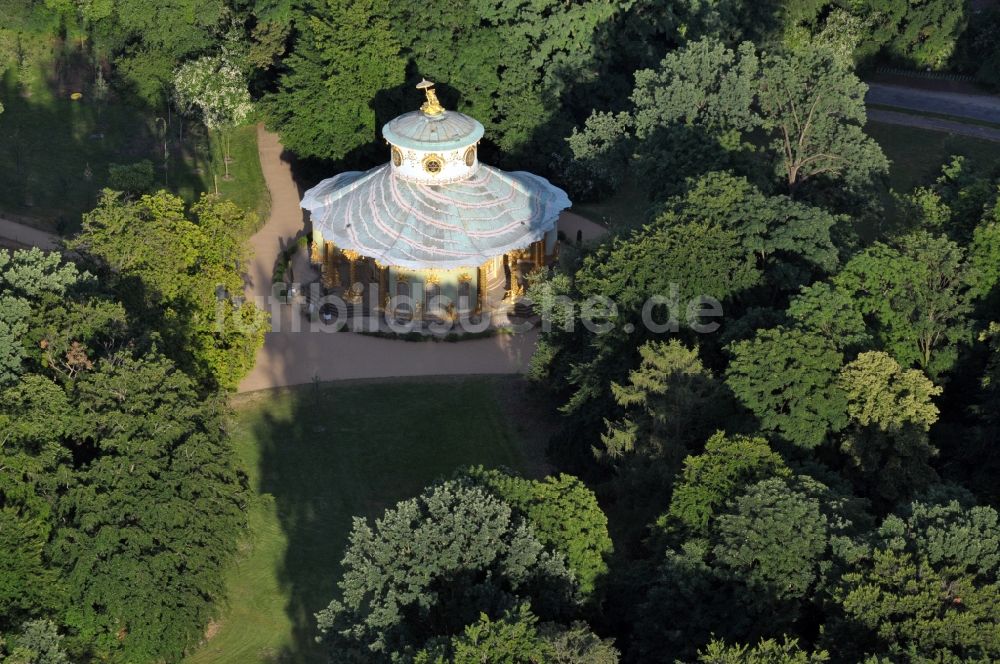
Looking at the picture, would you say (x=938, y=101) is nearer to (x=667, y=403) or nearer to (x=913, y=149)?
(x=913, y=149)

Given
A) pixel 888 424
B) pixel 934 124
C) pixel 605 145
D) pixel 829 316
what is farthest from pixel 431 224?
pixel 934 124

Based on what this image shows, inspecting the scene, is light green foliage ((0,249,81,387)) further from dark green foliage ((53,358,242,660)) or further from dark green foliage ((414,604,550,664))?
dark green foliage ((414,604,550,664))

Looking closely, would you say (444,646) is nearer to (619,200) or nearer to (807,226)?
(807,226)

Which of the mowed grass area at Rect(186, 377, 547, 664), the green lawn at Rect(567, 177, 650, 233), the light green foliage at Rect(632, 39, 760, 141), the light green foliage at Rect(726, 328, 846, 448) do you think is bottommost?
the mowed grass area at Rect(186, 377, 547, 664)

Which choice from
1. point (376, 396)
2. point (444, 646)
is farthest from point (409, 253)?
point (444, 646)

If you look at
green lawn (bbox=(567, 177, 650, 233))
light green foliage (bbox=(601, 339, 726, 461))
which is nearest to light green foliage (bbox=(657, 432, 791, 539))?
light green foliage (bbox=(601, 339, 726, 461))

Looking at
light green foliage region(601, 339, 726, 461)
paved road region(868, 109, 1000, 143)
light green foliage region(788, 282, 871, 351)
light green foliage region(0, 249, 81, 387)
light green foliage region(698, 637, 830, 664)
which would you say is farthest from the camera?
paved road region(868, 109, 1000, 143)

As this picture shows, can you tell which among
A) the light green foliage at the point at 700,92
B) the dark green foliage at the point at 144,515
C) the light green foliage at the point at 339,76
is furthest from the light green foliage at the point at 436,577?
the light green foliage at the point at 339,76
